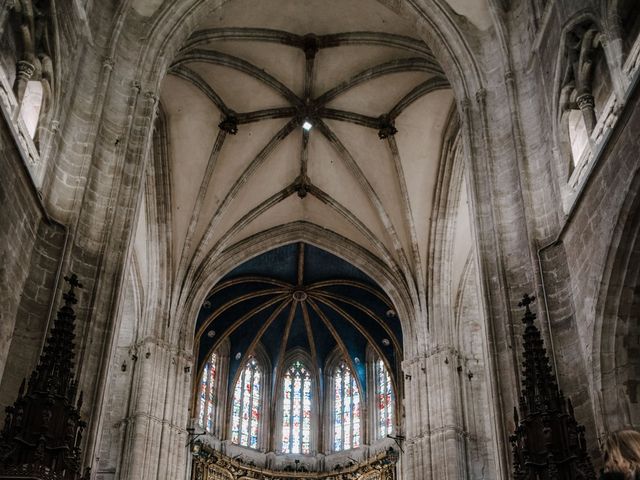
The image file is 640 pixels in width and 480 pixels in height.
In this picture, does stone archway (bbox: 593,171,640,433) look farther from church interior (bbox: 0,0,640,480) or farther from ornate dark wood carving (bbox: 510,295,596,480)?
ornate dark wood carving (bbox: 510,295,596,480)

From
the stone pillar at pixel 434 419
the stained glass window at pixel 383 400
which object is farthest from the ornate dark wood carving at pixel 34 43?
the stained glass window at pixel 383 400

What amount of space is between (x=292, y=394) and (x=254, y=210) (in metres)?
8.05

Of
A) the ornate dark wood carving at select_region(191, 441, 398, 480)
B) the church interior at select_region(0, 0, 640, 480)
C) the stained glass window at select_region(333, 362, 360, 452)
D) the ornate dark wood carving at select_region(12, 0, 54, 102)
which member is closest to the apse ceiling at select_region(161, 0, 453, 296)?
the church interior at select_region(0, 0, 640, 480)

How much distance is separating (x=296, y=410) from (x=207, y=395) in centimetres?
330

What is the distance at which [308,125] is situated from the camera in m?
21.3

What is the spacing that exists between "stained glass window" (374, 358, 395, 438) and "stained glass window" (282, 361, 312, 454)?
8.16 feet

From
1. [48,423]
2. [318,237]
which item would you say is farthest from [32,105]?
[318,237]

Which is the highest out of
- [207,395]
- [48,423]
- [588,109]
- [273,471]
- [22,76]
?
[207,395]

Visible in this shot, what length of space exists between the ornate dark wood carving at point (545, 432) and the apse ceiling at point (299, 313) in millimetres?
15356

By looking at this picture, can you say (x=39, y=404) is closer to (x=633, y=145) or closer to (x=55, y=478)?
(x=55, y=478)

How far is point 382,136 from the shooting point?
837 inches

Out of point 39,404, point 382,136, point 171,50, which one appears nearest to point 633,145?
point 39,404

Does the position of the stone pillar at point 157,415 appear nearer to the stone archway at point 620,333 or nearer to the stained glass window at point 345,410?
the stained glass window at point 345,410

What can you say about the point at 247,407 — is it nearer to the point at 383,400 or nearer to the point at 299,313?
the point at 299,313
